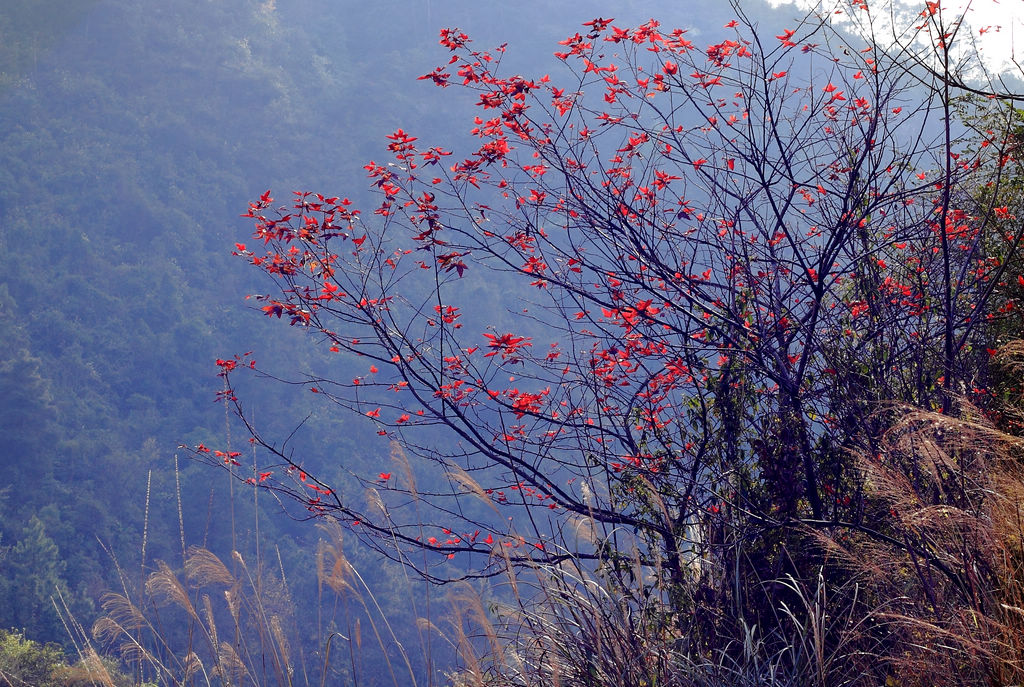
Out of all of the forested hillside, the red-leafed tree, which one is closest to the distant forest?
the forested hillside

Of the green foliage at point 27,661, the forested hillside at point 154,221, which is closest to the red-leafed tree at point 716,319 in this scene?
the green foliage at point 27,661

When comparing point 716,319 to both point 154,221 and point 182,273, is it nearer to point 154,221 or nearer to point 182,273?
point 182,273

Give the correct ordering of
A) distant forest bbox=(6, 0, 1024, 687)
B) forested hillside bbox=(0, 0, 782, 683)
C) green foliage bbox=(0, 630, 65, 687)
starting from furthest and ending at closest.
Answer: forested hillside bbox=(0, 0, 782, 683) < distant forest bbox=(6, 0, 1024, 687) < green foliage bbox=(0, 630, 65, 687)

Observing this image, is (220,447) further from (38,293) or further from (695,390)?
(695,390)

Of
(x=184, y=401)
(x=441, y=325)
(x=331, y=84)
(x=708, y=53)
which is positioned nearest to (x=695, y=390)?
(x=441, y=325)

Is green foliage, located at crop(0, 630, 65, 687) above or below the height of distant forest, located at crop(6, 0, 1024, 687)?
below

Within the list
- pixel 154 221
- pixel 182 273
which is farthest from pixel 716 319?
pixel 154 221

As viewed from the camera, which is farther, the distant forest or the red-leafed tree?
the distant forest

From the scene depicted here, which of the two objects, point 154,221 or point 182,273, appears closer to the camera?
point 182,273

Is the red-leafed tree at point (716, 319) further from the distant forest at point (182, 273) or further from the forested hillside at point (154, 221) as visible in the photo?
the forested hillside at point (154, 221)

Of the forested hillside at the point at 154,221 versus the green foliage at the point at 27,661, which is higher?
the forested hillside at the point at 154,221

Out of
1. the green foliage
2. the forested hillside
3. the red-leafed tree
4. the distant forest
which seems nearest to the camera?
the red-leafed tree

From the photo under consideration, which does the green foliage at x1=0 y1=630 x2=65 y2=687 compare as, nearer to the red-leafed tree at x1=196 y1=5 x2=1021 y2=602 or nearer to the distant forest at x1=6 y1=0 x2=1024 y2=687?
the distant forest at x1=6 y1=0 x2=1024 y2=687

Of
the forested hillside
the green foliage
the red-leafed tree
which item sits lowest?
the green foliage
